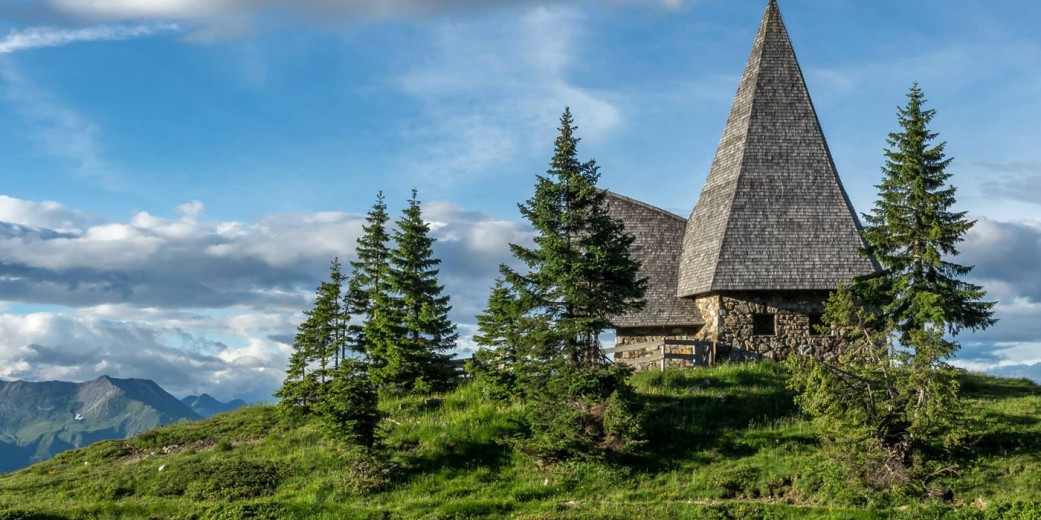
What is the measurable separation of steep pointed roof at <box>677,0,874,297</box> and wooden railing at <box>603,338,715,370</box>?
221 centimetres

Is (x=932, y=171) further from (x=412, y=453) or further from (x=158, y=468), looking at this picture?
(x=158, y=468)

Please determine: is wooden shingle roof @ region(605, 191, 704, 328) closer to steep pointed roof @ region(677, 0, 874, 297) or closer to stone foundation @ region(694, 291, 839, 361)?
steep pointed roof @ region(677, 0, 874, 297)

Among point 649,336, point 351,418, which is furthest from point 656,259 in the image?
point 351,418

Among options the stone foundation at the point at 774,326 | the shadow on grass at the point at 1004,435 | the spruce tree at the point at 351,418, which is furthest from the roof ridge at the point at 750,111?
the spruce tree at the point at 351,418

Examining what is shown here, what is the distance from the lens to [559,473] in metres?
24.3

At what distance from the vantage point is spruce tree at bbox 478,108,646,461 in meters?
25.9

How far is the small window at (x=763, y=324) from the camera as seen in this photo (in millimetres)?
35031

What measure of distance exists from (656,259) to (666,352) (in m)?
6.52

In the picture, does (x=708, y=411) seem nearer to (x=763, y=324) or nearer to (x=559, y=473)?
(x=559, y=473)

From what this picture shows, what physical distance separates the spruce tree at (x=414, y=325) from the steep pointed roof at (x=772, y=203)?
9.42m

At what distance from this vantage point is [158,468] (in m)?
28.7

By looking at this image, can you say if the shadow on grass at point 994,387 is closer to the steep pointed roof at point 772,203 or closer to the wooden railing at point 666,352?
the steep pointed roof at point 772,203

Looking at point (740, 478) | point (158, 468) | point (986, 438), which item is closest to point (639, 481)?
point (740, 478)

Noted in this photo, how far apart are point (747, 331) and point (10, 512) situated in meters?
23.9
